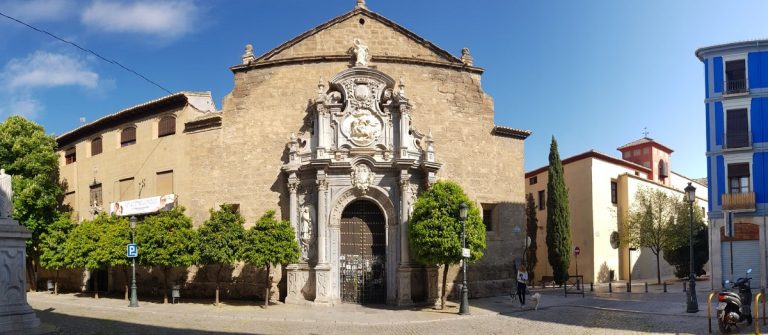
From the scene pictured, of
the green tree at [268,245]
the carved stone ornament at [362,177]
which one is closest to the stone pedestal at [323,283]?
the green tree at [268,245]

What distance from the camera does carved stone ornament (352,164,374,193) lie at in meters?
22.4

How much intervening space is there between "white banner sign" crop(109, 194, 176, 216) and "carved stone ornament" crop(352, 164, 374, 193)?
28.8 ft

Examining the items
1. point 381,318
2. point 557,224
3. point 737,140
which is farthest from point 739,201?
point 381,318

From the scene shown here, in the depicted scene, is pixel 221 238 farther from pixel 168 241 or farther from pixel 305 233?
pixel 305 233

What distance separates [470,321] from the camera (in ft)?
59.4

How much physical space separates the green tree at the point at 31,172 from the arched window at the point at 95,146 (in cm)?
196

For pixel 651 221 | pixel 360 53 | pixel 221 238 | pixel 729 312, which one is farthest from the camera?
pixel 651 221

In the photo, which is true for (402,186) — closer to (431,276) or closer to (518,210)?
(431,276)

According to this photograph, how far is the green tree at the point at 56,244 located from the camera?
2731cm

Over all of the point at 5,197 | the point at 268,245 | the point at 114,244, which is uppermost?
the point at 5,197

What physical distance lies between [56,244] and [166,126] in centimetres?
739

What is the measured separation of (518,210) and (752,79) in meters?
13.6

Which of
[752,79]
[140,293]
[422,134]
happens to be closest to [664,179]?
[752,79]

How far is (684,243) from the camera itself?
120 feet
